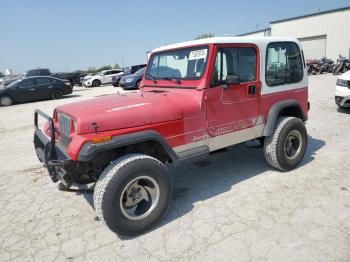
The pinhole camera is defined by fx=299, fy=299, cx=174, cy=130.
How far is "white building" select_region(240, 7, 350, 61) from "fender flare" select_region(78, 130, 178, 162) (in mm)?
28953

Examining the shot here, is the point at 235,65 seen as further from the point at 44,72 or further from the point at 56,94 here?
the point at 44,72

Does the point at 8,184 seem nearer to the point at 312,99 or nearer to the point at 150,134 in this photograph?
the point at 150,134

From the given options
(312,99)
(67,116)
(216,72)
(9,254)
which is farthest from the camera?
(312,99)

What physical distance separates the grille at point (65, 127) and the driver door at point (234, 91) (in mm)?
1672

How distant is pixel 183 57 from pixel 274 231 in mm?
2466

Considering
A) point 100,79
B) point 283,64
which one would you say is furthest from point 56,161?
point 100,79

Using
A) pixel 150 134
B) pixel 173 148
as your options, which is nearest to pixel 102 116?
pixel 150 134

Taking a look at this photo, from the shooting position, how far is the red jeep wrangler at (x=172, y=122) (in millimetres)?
3150

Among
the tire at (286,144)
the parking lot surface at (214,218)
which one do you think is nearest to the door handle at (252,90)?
the tire at (286,144)

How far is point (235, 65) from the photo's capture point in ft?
13.2

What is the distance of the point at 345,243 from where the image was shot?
9.70 ft

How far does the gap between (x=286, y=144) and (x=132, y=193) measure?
2654mm

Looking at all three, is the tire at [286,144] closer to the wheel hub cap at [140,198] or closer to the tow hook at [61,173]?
the wheel hub cap at [140,198]

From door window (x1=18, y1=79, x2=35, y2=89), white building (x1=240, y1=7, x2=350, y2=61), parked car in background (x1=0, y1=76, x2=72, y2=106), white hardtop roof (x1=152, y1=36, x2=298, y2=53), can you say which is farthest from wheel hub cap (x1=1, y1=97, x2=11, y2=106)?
white building (x1=240, y1=7, x2=350, y2=61)
